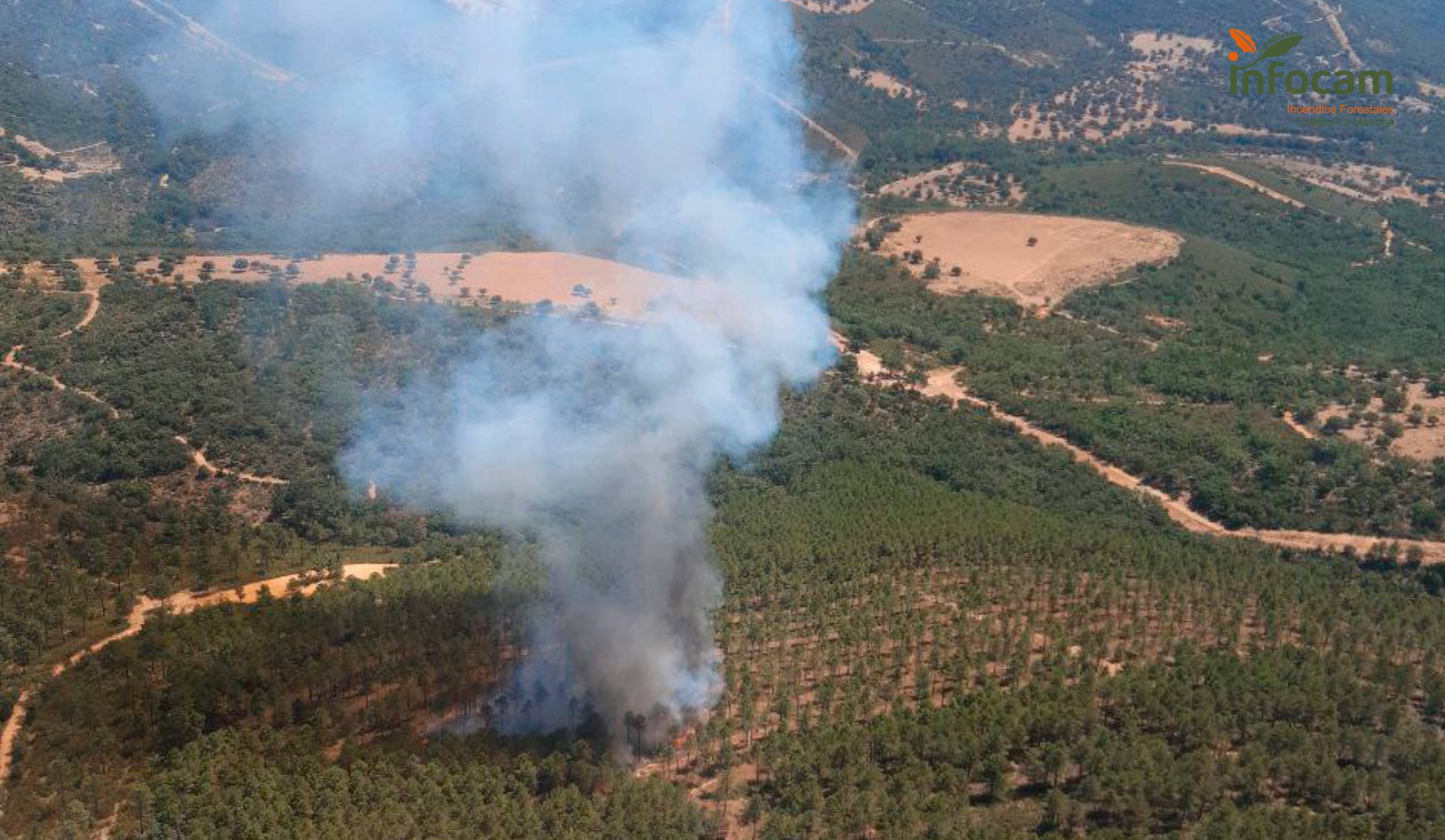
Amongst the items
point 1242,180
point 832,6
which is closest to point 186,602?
point 1242,180

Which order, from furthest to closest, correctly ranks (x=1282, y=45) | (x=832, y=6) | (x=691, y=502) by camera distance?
(x=1282, y=45) → (x=832, y=6) → (x=691, y=502)

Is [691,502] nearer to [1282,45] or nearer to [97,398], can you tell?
[97,398]

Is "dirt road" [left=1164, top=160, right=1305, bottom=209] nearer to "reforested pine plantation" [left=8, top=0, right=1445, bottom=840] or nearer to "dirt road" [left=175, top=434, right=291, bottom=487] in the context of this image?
"reforested pine plantation" [left=8, top=0, right=1445, bottom=840]

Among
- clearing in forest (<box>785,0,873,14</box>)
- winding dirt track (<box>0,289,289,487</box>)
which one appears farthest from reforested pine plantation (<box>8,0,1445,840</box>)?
Answer: clearing in forest (<box>785,0,873,14</box>)

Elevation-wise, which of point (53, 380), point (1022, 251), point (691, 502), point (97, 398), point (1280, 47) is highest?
point (1280, 47)

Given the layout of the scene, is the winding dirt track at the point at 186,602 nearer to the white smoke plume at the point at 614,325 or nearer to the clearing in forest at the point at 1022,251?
the white smoke plume at the point at 614,325

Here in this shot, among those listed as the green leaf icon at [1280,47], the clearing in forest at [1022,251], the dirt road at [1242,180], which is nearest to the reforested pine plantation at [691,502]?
the clearing in forest at [1022,251]

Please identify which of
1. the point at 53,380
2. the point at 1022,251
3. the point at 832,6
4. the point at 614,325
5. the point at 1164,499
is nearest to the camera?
the point at 53,380
